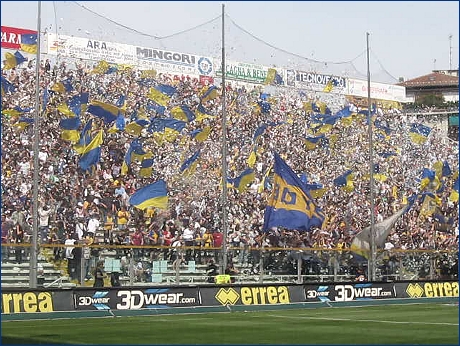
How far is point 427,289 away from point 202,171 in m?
10.1

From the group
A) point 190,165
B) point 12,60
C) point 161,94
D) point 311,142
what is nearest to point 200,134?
point 190,165

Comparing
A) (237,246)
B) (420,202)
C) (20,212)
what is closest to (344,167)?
(420,202)

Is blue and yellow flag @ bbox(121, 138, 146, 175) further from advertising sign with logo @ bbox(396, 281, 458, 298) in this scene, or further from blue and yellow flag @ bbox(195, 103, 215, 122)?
advertising sign with logo @ bbox(396, 281, 458, 298)

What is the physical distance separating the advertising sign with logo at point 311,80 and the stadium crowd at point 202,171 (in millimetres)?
486

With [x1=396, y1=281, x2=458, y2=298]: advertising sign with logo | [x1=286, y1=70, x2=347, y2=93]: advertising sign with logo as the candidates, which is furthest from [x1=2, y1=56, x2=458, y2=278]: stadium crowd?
[x1=396, y1=281, x2=458, y2=298]: advertising sign with logo

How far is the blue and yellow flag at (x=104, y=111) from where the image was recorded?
34600 millimetres

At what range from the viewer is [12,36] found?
33.4m

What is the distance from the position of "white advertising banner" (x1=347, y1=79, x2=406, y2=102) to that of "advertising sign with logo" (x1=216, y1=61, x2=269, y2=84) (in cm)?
772

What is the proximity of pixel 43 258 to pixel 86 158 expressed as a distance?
553 cm

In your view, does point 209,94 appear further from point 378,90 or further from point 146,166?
point 378,90

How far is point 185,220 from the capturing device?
118 feet

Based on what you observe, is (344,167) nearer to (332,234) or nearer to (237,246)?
(332,234)

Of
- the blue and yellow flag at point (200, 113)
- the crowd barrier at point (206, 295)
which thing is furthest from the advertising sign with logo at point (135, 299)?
the blue and yellow flag at point (200, 113)

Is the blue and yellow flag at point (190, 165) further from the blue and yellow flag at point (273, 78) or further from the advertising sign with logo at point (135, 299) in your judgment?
the advertising sign with logo at point (135, 299)
